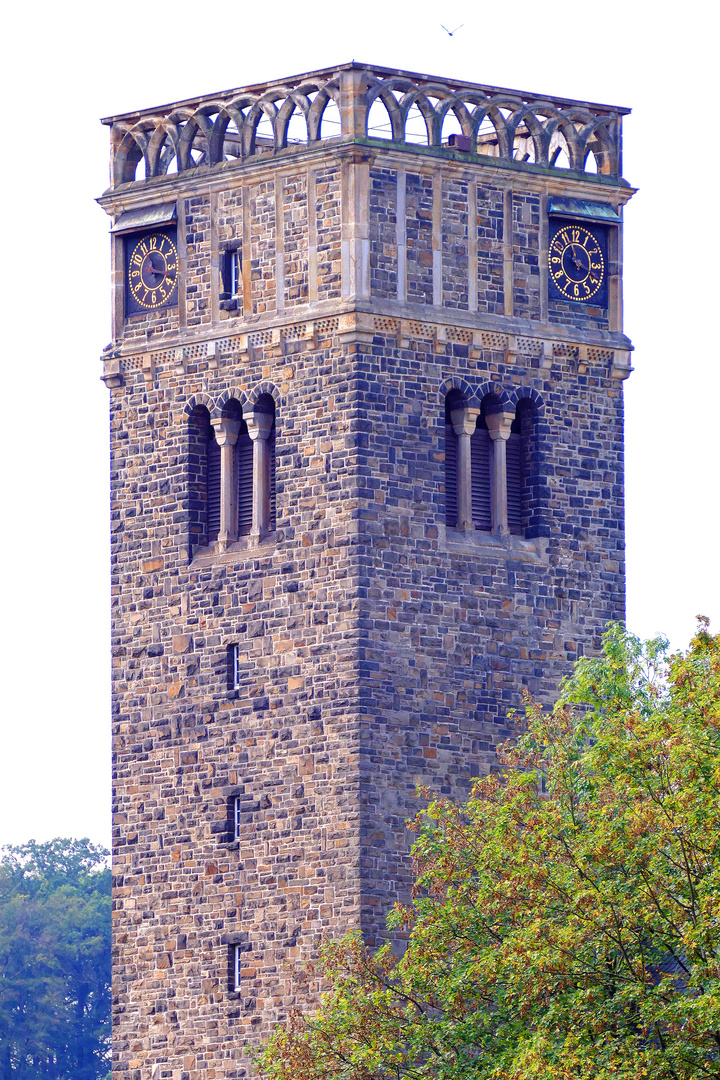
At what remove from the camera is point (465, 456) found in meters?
63.6

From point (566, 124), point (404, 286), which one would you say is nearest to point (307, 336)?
point (404, 286)

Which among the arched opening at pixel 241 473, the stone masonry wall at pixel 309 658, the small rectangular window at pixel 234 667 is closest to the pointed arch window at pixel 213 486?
the arched opening at pixel 241 473

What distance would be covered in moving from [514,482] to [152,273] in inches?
290

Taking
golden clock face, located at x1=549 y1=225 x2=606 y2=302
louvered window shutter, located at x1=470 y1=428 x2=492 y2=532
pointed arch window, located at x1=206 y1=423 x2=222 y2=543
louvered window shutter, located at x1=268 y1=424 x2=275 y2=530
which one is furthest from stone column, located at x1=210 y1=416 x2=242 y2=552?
golden clock face, located at x1=549 y1=225 x2=606 y2=302

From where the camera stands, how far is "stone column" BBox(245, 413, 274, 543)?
208 feet

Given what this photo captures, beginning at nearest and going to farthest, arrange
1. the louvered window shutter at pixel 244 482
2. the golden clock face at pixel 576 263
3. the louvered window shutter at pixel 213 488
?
the louvered window shutter at pixel 244 482
the louvered window shutter at pixel 213 488
the golden clock face at pixel 576 263

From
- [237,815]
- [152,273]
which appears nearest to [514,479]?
[152,273]

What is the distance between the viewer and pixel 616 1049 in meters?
51.1

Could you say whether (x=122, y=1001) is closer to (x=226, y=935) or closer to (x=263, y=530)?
(x=226, y=935)

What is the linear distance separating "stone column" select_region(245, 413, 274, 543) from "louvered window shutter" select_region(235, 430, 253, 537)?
42 centimetres

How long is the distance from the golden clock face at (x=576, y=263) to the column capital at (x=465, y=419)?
126 inches

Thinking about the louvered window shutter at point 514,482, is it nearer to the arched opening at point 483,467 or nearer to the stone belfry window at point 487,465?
the stone belfry window at point 487,465

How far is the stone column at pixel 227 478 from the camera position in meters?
63.8

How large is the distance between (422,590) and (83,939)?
196ft
